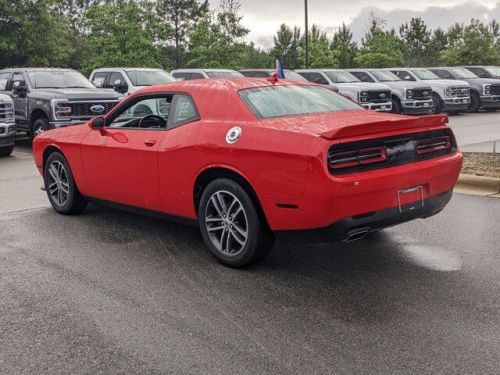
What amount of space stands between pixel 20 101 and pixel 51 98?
1488 millimetres

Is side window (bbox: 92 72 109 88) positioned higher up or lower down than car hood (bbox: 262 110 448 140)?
higher up

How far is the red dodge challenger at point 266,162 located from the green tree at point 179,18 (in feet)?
152

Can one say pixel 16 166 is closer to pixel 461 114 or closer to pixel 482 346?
pixel 482 346

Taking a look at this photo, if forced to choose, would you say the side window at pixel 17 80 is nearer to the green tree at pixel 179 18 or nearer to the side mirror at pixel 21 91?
the side mirror at pixel 21 91

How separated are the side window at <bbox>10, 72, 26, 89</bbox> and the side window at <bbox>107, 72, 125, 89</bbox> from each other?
294cm

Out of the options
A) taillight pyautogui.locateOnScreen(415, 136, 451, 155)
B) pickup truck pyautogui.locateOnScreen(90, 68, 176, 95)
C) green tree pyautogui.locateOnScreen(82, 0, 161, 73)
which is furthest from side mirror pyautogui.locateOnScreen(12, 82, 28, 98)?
green tree pyautogui.locateOnScreen(82, 0, 161, 73)

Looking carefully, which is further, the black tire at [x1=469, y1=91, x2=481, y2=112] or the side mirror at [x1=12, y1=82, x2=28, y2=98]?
the black tire at [x1=469, y1=91, x2=481, y2=112]

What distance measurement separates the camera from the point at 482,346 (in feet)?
11.7

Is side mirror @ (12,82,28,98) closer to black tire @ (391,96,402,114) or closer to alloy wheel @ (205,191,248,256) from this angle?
alloy wheel @ (205,191,248,256)

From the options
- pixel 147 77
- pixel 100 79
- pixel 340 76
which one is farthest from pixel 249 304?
pixel 340 76

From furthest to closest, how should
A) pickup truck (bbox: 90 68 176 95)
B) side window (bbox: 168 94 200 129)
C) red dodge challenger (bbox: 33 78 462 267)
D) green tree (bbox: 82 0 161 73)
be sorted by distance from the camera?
green tree (bbox: 82 0 161 73), pickup truck (bbox: 90 68 176 95), side window (bbox: 168 94 200 129), red dodge challenger (bbox: 33 78 462 267)

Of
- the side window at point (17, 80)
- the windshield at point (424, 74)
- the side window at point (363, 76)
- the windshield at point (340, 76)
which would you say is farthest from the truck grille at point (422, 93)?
the side window at point (17, 80)

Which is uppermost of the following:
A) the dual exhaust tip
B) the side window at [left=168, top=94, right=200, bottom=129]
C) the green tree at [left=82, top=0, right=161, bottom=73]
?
the green tree at [left=82, top=0, right=161, bottom=73]

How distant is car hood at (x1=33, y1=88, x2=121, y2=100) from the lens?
44.2 ft
